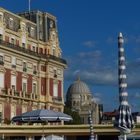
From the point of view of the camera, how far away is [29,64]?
70750mm

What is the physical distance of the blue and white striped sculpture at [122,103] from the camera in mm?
20906

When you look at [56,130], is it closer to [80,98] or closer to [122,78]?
[122,78]

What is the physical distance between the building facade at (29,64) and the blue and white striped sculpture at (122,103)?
43512 millimetres

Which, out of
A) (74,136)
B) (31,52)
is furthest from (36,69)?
(74,136)

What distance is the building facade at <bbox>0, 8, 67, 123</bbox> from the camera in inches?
2589

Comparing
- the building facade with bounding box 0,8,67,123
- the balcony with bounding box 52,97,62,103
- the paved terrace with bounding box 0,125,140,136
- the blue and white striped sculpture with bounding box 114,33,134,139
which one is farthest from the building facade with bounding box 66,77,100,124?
the blue and white striped sculpture with bounding box 114,33,134,139

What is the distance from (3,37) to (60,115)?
101 ft

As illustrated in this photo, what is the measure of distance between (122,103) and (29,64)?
5036cm

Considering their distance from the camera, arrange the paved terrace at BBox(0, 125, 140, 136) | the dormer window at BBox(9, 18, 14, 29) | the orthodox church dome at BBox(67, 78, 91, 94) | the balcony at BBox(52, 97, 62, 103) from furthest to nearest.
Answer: the orthodox church dome at BBox(67, 78, 91, 94) < the balcony at BBox(52, 97, 62, 103) < the dormer window at BBox(9, 18, 14, 29) < the paved terrace at BBox(0, 125, 140, 136)

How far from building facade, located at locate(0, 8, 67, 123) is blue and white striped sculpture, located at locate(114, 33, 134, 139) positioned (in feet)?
143

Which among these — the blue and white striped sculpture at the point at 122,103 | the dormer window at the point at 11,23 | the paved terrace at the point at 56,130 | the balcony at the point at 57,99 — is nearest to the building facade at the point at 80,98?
the balcony at the point at 57,99

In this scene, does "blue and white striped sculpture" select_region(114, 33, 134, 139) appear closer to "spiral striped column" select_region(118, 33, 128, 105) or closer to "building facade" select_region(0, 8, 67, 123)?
"spiral striped column" select_region(118, 33, 128, 105)

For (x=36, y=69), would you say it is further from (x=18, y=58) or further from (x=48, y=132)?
(x=48, y=132)

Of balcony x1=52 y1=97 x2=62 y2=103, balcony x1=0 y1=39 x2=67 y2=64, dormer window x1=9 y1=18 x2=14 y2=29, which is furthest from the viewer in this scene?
balcony x1=52 y1=97 x2=62 y2=103
